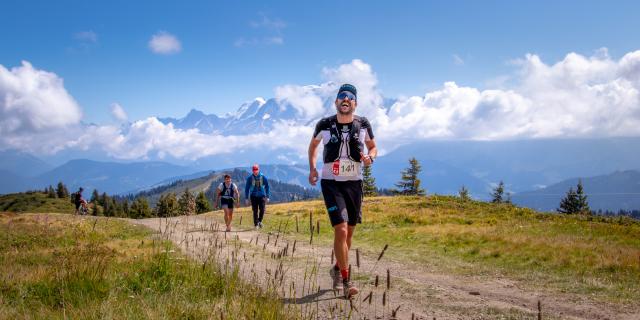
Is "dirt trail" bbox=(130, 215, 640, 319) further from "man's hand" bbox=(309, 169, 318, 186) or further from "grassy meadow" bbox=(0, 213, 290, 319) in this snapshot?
"man's hand" bbox=(309, 169, 318, 186)

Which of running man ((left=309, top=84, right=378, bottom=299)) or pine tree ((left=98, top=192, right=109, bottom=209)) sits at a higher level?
running man ((left=309, top=84, right=378, bottom=299))

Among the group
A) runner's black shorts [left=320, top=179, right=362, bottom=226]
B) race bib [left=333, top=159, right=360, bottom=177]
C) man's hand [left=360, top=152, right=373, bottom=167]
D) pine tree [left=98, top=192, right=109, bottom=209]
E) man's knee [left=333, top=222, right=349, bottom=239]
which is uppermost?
man's hand [left=360, top=152, right=373, bottom=167]

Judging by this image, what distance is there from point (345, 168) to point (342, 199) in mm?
508

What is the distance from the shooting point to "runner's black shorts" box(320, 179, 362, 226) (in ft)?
20.5

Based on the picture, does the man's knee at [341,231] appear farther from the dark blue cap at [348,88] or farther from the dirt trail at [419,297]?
the dark blue cap at [348,88]

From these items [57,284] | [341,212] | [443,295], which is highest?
[341,212]

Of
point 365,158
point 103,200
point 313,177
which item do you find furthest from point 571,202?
point 103,200

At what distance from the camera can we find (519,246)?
12664 mm

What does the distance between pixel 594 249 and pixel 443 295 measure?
8113 mm

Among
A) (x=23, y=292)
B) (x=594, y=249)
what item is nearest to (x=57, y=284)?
(x=23, y=292)

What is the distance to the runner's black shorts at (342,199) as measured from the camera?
6.26 metres

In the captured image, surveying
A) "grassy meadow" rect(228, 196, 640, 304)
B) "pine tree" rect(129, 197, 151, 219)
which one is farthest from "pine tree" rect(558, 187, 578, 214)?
"pine tree" rect(129, 197, 151, 219)

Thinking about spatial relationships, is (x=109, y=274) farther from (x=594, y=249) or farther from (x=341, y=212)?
(x=594, y=249)

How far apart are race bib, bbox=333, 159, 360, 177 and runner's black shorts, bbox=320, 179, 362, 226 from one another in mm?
138
